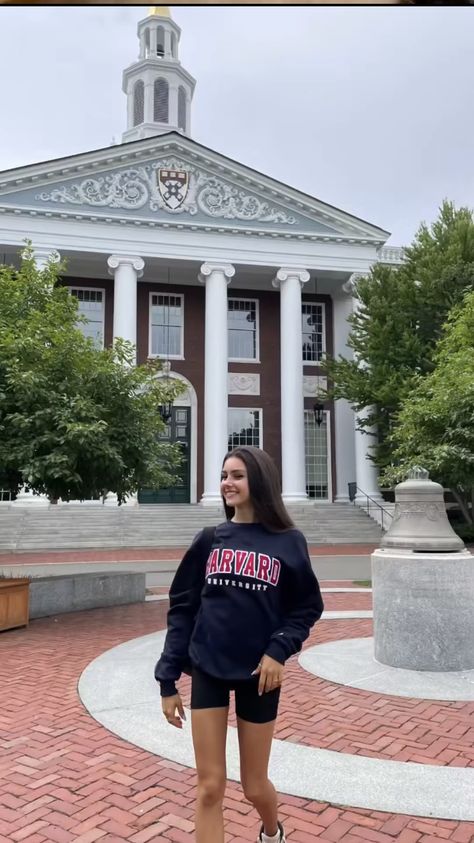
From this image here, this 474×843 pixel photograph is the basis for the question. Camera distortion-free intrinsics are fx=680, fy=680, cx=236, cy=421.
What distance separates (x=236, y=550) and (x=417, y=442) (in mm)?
16119

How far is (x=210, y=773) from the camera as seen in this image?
2.49m

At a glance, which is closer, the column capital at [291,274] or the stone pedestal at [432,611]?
the stone pedestal at [432,611]

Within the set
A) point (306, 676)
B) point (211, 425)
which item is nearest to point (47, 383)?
point (306, 676)

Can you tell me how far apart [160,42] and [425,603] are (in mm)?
42454

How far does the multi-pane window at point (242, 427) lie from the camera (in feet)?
100

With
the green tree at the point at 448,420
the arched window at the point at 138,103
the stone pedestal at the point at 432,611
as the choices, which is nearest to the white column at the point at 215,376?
the green tree at the point at 448,420

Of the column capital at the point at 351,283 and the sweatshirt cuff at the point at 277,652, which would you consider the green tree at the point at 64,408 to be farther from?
the column capital at the point at 351,283

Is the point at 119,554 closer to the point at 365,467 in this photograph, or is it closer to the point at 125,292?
the point at 125,292

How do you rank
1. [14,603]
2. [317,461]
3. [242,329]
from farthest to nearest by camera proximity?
[242,329], [317,461], [14,603]

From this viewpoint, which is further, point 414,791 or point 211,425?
point 211,425

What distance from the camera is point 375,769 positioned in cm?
414

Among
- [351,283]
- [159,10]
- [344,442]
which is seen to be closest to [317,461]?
[344,442]

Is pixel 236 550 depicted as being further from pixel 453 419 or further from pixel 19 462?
Result: pixel 453 419

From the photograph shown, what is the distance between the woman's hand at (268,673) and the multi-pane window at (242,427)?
27918 mm
